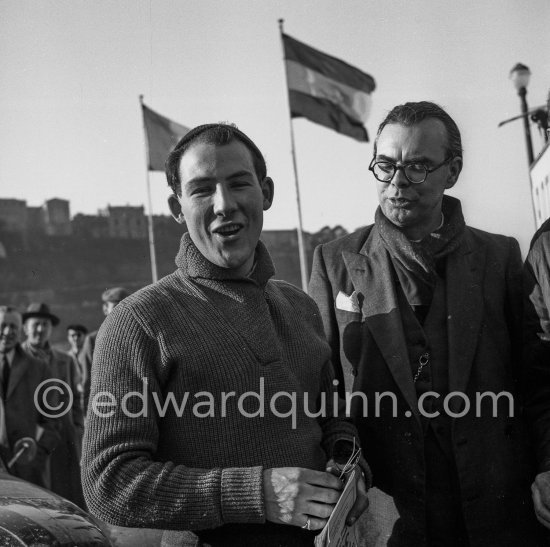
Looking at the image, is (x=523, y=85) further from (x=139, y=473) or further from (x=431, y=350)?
(x=139, y=473)

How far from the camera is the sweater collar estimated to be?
2143mm

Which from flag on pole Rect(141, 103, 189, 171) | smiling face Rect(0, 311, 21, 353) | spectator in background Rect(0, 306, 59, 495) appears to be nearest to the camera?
spectator in background Rect(0, 306, 59, 495)

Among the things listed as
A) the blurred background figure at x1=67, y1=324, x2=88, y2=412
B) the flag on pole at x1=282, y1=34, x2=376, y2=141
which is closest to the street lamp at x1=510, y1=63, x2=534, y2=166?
the flag on pole at x1=282, y1=34, x2=376, y2=141

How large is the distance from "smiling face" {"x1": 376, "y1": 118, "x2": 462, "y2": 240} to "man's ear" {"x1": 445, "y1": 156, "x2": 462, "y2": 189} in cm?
3

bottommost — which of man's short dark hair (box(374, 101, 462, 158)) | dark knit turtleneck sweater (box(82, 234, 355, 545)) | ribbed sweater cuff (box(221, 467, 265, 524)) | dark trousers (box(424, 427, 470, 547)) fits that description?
dark trousers (box(424, 427, 470, 547))

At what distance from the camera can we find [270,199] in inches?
92.9

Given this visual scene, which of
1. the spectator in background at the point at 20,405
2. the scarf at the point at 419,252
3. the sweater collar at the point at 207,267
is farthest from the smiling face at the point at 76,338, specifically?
the sweater collar at the point at 207,267

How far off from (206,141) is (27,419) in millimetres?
5804

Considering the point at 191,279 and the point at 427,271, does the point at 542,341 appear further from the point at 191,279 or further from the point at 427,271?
the point at 191,279

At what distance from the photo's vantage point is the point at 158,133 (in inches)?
610

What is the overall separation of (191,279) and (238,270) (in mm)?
141

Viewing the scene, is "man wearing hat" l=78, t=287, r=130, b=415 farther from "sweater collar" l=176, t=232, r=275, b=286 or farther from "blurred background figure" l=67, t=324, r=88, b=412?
"sweater collar" l=176, t=232, r=275, b=286

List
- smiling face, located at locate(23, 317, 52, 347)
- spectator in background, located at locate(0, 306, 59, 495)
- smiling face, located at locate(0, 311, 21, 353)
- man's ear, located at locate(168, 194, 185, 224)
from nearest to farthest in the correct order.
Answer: man's ear, located at locate(168, 194, 185, 224) → spectator in background, located at locate(0, 306, 59, 495) → smiling face, located at locate(0, 311, 21, 353) → smiling face, located at locate(23, 317, 52, 347)

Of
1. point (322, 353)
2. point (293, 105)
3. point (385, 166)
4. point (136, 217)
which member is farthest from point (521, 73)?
point (136, 217)
